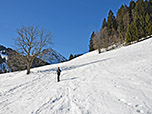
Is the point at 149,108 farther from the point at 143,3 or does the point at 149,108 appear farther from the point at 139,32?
the point at 143,3

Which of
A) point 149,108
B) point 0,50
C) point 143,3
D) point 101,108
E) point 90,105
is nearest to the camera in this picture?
point 149,108

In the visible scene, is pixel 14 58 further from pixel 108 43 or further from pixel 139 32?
pixel 139 32

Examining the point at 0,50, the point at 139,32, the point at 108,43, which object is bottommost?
the point at 108,43

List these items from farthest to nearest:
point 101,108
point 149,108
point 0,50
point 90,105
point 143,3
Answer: point 0,50, point 143,3, point 90,105, point 101,108, point 149,108

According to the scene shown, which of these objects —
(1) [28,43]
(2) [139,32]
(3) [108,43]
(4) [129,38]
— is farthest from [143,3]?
(1) [28,43]

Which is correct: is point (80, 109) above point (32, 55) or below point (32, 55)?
below

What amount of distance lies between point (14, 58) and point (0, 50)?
93765mm

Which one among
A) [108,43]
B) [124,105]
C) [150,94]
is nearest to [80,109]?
[124,105]

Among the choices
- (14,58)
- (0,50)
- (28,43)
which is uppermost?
(0,50)

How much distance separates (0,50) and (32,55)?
95.0m

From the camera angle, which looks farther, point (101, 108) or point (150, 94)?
point (150, 94)

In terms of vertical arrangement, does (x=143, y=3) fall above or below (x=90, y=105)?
above

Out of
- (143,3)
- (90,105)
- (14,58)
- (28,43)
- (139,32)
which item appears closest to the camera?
(90,105)

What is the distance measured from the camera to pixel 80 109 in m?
3.54
